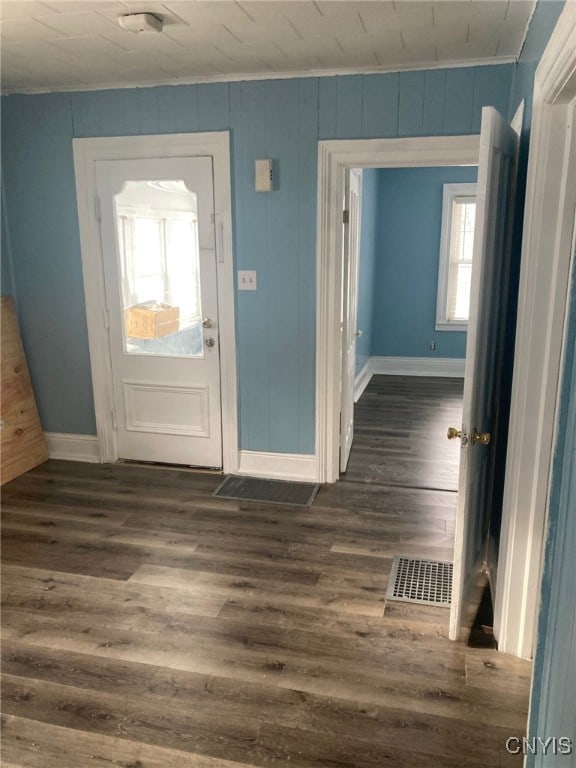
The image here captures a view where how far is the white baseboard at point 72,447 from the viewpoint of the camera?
4.24 m

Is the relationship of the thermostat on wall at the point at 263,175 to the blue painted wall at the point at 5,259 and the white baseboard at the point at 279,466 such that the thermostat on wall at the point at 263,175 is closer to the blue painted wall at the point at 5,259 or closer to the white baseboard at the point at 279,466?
the white baseboard at the point at 279,466

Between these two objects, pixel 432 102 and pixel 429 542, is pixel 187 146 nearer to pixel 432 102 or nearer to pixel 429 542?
pixel 432 102

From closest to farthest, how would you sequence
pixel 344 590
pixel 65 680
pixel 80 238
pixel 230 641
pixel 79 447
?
pixel 65 680 < pixel 230 641 < pixel 344 590 < pixel 80 238 < pixel 79 447

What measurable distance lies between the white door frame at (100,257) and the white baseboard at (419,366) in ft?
11.6

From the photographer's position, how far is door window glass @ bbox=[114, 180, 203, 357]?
145 inches

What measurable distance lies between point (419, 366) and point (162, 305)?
13.1 ft

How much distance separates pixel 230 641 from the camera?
233cm

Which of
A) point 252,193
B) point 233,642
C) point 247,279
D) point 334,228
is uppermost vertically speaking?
point 252,193

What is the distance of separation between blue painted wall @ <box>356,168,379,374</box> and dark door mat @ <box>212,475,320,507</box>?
2.54 metres

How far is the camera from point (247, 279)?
12.0 ft

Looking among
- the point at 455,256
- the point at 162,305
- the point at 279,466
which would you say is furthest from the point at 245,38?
the point at 455,256

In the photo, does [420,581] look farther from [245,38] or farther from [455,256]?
[455,256]

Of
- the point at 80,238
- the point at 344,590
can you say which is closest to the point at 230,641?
the point at 344,590

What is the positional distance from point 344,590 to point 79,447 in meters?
2.44
